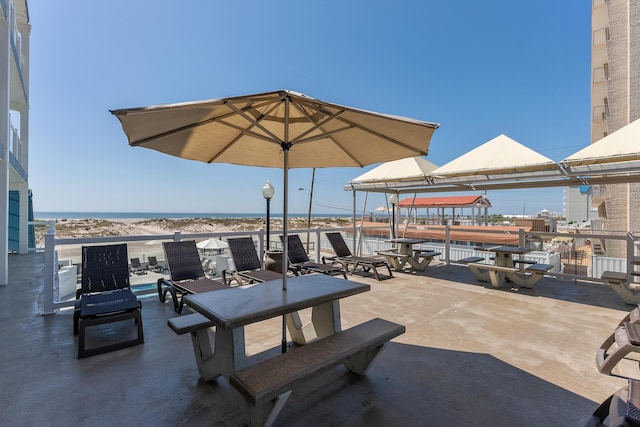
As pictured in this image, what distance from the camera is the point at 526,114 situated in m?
18.5

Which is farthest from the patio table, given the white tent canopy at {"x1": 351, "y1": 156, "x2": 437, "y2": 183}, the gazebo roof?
the gazebo roof

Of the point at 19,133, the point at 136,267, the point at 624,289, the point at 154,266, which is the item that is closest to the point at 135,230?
the point at 154,266

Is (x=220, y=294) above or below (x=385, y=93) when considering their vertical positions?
below

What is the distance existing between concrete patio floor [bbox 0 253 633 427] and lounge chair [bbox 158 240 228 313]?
36 cm

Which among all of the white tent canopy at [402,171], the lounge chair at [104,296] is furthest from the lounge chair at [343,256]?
the lounge chair at [104,296]

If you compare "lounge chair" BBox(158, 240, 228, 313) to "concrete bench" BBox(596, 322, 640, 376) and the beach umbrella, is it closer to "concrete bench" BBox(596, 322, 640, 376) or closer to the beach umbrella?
the beach umbrella

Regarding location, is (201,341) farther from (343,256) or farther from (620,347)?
(343,256)

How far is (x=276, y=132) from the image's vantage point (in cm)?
346

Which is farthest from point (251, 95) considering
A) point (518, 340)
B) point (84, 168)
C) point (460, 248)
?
point (84, 168)

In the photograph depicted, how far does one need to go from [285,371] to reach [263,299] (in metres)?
0.67

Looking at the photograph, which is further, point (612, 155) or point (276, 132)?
point (612, 155)

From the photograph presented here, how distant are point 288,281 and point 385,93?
1443cm

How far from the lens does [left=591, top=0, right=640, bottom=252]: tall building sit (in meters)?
9.75

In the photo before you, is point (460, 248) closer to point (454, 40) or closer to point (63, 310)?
point (454, 40)
